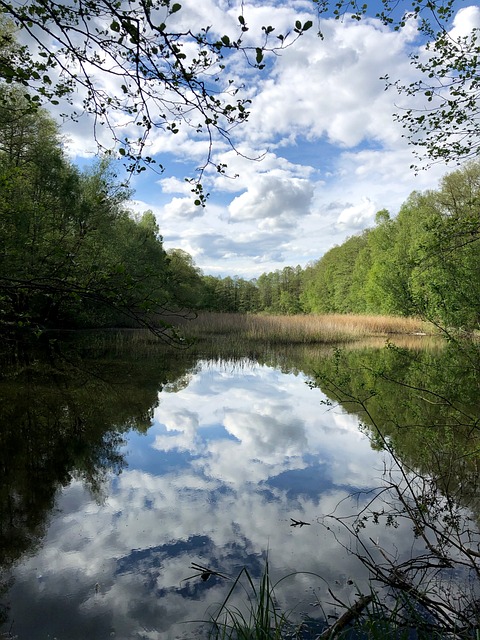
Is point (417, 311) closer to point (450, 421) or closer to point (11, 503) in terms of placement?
point (450, 421)

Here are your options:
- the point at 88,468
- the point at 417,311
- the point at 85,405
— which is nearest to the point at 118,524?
the point at 88,468

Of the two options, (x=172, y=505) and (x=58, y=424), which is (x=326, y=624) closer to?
(x=172, y=505)

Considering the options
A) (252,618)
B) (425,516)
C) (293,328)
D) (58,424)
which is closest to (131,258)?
(293,328)

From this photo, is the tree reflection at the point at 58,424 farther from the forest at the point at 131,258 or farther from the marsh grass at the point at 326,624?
the marsh grass at the point at 326,624

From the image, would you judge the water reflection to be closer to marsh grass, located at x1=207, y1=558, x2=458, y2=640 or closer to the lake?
the lake

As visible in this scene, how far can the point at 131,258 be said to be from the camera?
24.9 metres

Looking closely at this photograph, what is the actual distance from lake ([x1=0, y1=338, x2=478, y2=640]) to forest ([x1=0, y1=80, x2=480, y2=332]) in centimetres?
141

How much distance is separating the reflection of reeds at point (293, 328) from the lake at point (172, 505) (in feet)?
36.1

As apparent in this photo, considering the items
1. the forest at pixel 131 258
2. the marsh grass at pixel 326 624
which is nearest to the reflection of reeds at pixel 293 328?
the forest at pixel 131 258

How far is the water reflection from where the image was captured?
254cm

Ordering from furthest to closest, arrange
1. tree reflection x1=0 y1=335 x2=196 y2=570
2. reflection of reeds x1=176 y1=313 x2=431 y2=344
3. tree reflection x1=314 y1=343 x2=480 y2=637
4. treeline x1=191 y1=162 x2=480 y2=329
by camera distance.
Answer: reflection of reeds x1=176 y1=313 x2=431 y2=344
treeline x1=191 y1=162 x2=480 y2=329
tree reflection x1=0 y1=335 x2=196 y2=570
tree reflection x1=314 y1=343 x2=480 y2=637

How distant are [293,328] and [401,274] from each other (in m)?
15.7

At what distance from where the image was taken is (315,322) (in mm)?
20828

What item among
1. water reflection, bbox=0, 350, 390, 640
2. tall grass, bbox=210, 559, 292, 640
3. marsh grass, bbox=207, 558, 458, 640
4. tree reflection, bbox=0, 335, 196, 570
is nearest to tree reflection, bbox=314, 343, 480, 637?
marsh grass, bbox=207, 558, 458, 640
